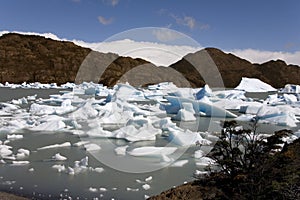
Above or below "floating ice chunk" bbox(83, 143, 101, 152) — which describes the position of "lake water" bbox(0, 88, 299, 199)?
below

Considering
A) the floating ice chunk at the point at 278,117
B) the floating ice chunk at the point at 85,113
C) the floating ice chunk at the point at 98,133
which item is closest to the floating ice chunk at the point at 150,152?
the floating ice chunk at the point at 98,133

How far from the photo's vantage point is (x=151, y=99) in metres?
25.6

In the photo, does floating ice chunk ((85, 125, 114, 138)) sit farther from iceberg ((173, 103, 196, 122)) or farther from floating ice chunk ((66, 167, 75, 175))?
iceberg ((173, 103, 196, 122))

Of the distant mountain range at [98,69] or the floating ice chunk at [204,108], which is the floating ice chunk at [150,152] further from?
the distant mountain range at [98,69]

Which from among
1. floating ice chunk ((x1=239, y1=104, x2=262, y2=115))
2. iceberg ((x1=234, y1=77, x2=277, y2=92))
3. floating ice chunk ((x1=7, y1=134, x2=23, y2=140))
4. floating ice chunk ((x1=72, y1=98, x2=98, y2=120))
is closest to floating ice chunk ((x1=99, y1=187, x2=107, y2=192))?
floating ice chunk ((x1=7, y1=134, x2=23, y2=140))

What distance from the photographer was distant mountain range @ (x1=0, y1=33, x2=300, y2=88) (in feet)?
166

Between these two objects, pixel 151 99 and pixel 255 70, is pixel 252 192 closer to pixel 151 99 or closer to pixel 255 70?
pixel 151 99

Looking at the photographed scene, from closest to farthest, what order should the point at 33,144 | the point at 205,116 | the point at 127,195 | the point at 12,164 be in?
the point at 127,195
the point at 12,164
the point at 33,144
the point at 205,116

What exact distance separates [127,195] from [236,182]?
185 cm

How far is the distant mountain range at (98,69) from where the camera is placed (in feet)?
166

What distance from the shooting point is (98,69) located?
57469mm

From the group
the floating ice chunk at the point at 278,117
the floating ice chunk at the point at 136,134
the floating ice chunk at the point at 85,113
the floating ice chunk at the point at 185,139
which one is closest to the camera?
the floating ice chunk at the point at 185,139

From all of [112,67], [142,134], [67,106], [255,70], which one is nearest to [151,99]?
[67,106]

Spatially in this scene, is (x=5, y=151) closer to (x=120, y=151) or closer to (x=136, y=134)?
(x=120, y=151)
